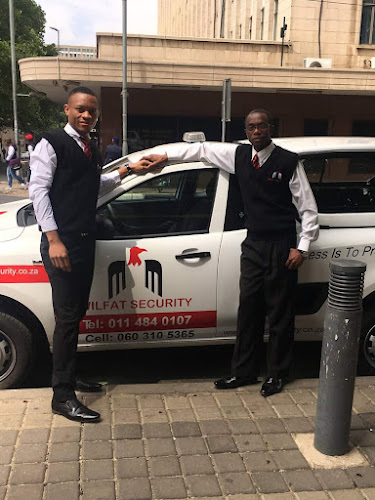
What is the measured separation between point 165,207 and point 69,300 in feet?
3.36

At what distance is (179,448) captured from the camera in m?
2.85

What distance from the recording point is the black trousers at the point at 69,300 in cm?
308

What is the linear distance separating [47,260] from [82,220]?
0.32 m

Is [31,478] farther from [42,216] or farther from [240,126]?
[240,126]

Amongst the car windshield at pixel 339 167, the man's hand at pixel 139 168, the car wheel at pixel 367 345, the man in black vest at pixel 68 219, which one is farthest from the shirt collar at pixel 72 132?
the car wheel at pixel 367 345

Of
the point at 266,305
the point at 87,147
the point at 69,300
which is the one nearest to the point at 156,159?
the point at 87,147

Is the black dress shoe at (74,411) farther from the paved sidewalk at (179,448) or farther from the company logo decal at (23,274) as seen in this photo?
the company logo decal at (23,274)

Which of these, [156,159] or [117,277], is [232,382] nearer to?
[117,277]

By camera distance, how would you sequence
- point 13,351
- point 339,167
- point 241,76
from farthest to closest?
point 241,76, point 339,167, point 13,351

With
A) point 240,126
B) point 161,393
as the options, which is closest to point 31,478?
point 161,393

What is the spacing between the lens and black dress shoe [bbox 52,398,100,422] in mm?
3094

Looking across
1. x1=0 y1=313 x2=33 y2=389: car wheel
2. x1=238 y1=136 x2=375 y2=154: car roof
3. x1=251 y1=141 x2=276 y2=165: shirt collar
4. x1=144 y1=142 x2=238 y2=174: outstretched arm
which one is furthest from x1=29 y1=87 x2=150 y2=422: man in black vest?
x1=238 y1=136 x2=375 y2=154: car roof

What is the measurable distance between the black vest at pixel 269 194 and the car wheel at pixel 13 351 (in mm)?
1643

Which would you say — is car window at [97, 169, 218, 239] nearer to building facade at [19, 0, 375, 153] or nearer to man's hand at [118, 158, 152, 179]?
man's hand at [118, 158, 152, 179]
